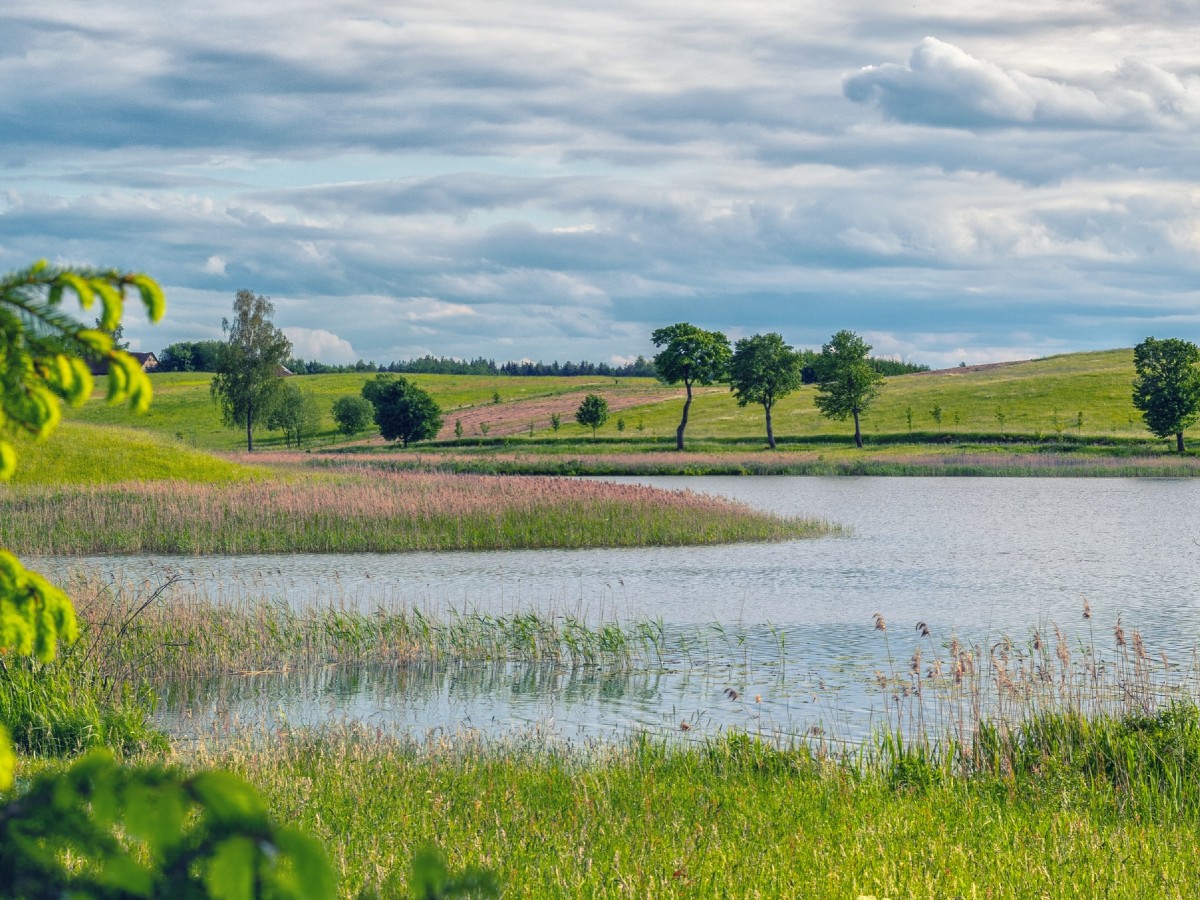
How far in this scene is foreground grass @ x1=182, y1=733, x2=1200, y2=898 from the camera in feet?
20.8

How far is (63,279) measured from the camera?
248 centimetres

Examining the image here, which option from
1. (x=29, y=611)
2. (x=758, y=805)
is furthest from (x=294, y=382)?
(x=29, y=611)

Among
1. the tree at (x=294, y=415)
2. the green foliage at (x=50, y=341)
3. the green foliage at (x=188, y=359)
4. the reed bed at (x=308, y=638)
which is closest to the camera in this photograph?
the green foliage at (x=50, y=341)

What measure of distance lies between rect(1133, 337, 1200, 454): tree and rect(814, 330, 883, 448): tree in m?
19.4

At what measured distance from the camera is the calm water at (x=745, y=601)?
45.3 feet

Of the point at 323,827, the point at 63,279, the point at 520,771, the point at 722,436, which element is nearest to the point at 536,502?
the point at 520,771

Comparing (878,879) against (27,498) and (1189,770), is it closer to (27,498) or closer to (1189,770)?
(1189,770)

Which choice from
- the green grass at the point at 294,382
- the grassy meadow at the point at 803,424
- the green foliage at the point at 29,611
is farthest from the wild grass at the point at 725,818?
the green grass at the point at 294,382

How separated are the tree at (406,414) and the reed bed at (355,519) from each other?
213ft

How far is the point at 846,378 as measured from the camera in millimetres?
89688

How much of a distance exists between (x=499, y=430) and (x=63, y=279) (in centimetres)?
10824

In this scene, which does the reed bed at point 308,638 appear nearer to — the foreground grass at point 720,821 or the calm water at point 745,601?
the calm water at point 745,601

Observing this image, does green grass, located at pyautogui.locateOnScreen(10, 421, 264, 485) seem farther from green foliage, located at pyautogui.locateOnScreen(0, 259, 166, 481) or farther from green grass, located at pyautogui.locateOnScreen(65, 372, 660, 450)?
green grass, located at pyautogui.locateOnScreen(65, 372, 660, 450)

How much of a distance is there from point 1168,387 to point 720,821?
7791 cm
